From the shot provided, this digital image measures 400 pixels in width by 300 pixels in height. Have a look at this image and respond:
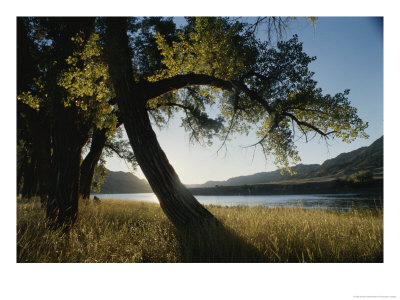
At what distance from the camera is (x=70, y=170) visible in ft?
14.0

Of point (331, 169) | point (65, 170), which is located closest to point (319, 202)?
point (331, 169)

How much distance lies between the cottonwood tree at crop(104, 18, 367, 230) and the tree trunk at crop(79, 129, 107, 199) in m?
2.54

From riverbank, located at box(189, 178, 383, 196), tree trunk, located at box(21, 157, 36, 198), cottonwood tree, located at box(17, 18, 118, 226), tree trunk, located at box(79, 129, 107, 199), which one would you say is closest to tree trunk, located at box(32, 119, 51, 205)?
tree trunk, located at box(79, 129, 107, 199)

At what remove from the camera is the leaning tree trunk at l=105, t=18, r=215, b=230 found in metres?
3.45

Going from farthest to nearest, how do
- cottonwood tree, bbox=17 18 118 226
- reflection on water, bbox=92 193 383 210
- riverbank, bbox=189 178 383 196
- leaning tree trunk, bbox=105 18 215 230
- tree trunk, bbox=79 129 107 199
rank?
1. riverbank, bbox=189 178 383 196
2. tree trunk, bbox=79 129 107 199
3. reflection on water, bbox=92 193 383 210
4. cottonwood tree, bbox=17 18 118 226
5. leaning tree trunk, bbox=105 18 215 230

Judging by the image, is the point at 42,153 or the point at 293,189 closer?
the point at 42,153

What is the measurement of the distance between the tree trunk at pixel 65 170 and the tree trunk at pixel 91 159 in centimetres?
169

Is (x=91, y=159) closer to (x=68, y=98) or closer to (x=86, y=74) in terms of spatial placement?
(x=68, y=98)

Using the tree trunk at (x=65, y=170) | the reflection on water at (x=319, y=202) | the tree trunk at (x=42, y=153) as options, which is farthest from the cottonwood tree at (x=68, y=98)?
the reflection on water at (x=319, y=202)

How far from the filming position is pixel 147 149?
3.58m

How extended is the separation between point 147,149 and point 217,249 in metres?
1.99

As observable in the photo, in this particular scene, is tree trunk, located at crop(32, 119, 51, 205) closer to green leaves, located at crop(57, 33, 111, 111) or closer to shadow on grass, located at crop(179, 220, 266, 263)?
green leaves, located at crop(57, 33, 111, 111)
